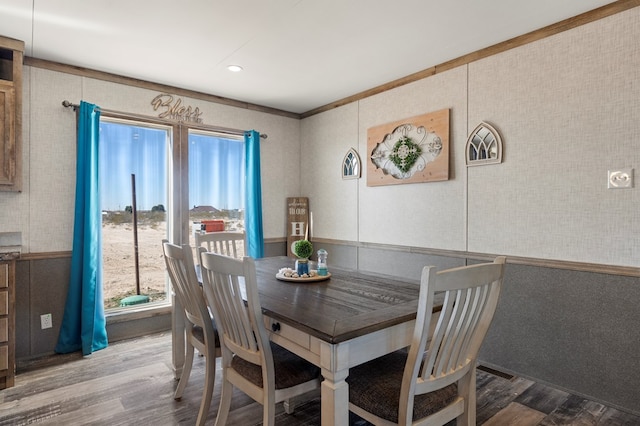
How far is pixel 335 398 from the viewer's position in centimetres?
135

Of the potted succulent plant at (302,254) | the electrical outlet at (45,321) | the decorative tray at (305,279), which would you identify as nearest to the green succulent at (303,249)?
the potted succulent plant at (302,254)

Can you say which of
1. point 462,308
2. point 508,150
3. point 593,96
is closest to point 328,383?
point 462,308

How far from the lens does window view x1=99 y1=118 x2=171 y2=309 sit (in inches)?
134

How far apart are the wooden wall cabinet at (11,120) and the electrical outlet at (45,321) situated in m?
1.07

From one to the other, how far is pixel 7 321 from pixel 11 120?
1.43 m

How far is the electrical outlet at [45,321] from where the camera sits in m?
2.98

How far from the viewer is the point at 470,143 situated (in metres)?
2.92

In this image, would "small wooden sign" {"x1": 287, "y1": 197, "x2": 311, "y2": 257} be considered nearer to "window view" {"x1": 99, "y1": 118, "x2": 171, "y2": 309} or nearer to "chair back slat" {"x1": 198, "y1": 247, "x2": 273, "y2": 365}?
"window view" {"x1": 99, "y1": 118, "x2": 171, "y2": 309}

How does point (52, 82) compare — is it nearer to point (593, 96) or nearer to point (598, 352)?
point (593, 96)

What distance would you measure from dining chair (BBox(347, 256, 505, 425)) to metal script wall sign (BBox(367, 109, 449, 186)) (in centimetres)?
182

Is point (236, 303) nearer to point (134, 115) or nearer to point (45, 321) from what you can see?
point (45, 321)

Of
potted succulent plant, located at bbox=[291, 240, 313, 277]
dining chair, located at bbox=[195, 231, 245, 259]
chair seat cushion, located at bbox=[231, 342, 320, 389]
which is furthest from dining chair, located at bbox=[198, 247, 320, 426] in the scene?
dining chair, located at bbox=[195, 231, 245, 259]

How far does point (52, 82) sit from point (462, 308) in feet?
11.7

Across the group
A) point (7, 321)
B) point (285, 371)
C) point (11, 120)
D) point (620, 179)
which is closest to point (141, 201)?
point (11, 120)
